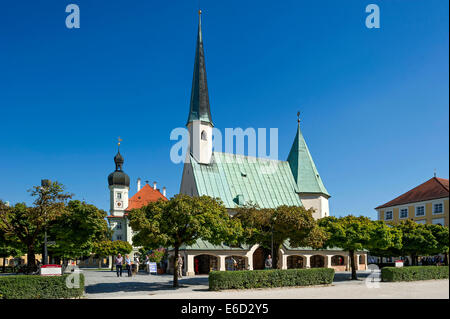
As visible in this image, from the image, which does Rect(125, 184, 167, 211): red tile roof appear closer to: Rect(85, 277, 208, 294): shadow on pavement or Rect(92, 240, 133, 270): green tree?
Rect(92, 240, 133, 270): green tree

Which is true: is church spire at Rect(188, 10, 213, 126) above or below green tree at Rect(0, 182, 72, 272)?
above

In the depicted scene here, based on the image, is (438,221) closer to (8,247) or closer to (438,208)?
(438,208)

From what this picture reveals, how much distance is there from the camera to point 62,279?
2086 cm

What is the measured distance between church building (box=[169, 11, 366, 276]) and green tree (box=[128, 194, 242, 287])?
648 inches

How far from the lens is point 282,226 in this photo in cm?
3081

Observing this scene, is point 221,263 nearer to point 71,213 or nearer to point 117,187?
point 71,213

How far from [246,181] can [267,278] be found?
29419 millimetres

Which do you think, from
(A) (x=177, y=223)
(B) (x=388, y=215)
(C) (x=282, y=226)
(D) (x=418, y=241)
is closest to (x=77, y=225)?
(A) (x=177, y=223)

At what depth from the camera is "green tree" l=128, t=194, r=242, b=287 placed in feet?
84.9

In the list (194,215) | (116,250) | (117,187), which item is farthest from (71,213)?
(117,187)

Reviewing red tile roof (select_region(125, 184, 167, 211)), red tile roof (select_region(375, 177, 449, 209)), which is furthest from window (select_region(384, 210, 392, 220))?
red tile roof (select_region(125, 184, 167, 211))

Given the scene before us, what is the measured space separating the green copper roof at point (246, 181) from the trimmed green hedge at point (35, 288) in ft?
96.0

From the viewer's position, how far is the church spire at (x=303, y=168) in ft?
192
